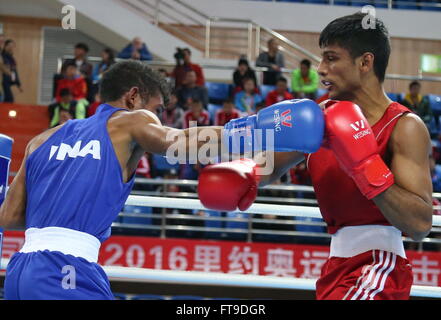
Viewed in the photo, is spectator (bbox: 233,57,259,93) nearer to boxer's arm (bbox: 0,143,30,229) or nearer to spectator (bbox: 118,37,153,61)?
spectator (bbox: 118,37,153,61)

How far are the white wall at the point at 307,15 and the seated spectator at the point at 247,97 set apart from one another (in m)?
3.47

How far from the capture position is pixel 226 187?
1780mm

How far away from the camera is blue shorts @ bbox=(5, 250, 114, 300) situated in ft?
6.15

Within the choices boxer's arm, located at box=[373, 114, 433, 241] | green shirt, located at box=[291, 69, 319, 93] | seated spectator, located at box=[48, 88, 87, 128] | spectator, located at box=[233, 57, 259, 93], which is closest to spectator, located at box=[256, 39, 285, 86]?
green shirt, located at box=[291, 69, 319, 93]

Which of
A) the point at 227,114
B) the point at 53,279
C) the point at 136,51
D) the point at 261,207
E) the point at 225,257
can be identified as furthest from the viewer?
the point at 136,51

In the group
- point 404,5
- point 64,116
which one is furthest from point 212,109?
point 404,5

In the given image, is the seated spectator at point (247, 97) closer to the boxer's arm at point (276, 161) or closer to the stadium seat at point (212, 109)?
the stadium seat at point (212, 109)

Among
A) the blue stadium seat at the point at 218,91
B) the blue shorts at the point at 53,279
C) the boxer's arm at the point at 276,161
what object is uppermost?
the blue stadium seat at the point at 218,91

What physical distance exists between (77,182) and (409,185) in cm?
98

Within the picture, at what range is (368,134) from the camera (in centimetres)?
185

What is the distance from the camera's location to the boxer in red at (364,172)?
183 cm

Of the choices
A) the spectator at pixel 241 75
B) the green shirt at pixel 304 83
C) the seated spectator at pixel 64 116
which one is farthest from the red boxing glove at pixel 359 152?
the green shirt at pixel 304 83

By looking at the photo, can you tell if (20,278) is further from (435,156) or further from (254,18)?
(254,18)

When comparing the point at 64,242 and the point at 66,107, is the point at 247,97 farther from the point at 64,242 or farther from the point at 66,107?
the point at 64,242
